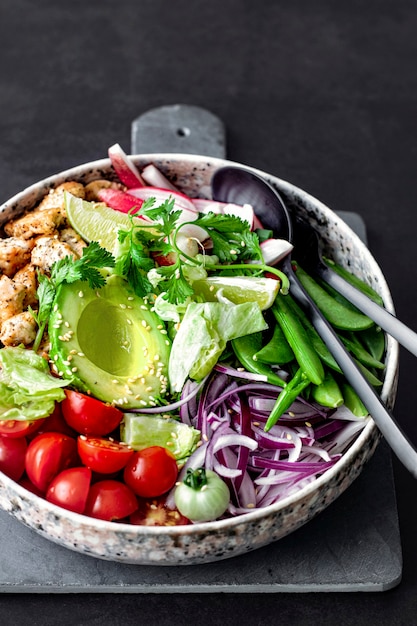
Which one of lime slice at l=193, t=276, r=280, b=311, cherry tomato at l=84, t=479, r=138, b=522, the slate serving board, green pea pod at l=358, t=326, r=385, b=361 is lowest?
the slate serving board

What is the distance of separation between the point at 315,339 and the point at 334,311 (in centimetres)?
16

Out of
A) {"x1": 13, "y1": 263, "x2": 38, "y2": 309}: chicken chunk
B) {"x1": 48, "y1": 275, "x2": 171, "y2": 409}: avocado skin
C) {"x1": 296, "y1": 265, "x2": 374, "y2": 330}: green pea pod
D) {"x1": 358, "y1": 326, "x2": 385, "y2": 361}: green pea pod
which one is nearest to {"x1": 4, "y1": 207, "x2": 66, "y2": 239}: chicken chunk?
{"x1": 13, "y1": 263, "x2": 38, "y2": 309}: chicken chunk

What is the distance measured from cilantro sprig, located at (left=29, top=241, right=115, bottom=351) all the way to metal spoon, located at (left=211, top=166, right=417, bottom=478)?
2.10 ft

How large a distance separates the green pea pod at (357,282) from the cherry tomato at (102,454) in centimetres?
99

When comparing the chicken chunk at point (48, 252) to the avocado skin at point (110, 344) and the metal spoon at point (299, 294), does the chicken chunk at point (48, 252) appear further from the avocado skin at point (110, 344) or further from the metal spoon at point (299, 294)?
the metal spoon at point (299, 294)

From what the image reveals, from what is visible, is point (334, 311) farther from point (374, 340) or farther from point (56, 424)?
point (56, 424)

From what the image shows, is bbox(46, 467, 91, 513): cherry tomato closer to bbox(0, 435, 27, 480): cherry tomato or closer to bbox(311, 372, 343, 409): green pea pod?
bbox(0, 435, 27, 480): cherry tomato

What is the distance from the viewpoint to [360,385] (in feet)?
8.05

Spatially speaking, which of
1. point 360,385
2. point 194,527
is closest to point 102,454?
point 194,527

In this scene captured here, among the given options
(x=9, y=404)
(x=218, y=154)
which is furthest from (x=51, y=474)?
(x=218, y=154)

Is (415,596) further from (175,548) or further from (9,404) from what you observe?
(9,404)

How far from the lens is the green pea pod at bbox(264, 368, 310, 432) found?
8.14ft

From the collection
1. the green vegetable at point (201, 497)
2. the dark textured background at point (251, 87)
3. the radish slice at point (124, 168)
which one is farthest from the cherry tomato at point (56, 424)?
the dark textured background at point (251, 87)

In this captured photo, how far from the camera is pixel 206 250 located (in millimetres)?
2826
